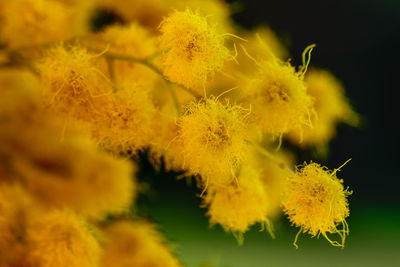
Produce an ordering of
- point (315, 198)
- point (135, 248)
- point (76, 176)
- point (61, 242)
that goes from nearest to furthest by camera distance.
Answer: point (315, 198) < point (61, 242) < point (135, 248) < point (76, 176)

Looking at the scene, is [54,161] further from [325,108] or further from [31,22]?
[325,108]

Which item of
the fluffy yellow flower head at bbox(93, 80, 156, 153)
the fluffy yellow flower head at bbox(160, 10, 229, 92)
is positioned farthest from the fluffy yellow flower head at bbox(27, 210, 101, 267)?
the fluffy yellow flower head at bbox(160, 10, 229, 92)

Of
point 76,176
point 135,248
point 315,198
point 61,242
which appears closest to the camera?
point 315,198

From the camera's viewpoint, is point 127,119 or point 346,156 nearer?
point 127,119

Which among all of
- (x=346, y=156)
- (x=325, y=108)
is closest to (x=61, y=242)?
(x=325, y=108)

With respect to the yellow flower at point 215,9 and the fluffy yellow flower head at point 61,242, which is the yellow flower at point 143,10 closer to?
the yellow flower at point 215,9

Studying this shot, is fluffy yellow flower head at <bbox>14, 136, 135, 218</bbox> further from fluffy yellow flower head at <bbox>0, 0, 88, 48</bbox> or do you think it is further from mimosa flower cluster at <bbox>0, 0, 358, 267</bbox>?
fluffy yellow flower head at <bbox>0, 0, 88, 48</bbox>
